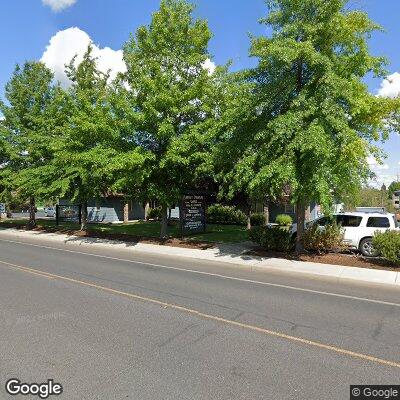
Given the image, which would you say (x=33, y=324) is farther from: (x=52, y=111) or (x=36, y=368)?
(x=52, y=111)

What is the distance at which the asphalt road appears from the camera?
4.46 m

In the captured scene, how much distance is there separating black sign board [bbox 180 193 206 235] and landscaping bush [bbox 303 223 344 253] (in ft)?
25.6

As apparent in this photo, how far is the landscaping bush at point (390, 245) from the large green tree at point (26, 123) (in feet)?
62.5

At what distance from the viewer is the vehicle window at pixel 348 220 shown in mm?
15711

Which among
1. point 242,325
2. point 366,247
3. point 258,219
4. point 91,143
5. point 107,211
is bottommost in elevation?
point 242,325

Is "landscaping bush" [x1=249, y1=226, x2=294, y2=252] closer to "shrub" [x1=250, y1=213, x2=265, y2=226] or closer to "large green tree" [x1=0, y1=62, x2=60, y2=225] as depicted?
"shrub" [x1=250, y1=213, x2=265, y2=226]

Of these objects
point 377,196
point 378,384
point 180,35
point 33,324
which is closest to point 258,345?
point 378,384

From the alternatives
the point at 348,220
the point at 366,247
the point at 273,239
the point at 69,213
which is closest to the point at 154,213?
the point at 69,213

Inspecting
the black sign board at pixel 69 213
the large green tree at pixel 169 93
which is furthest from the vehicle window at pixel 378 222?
the black sign board at pixel 69 213

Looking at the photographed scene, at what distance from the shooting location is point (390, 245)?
12367mm

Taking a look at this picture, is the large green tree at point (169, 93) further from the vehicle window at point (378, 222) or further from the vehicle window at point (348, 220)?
the vehicle window at point (378, 222)

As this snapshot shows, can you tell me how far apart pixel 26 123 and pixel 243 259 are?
1934 cm

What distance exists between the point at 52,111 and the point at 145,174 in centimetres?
1098

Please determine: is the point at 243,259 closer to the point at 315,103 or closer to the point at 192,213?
the point at 315,103
